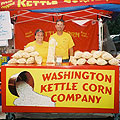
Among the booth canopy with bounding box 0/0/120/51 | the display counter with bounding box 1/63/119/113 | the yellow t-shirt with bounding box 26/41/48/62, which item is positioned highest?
the booth canopy with bounding box 0/0/120/51

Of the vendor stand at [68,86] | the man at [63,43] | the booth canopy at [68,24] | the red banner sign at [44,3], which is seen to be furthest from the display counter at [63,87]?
the booth canopy at [68,24]

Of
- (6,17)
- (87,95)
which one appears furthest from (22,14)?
(87,95)

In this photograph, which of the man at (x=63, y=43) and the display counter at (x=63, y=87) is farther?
the man at (x=63, y=43)

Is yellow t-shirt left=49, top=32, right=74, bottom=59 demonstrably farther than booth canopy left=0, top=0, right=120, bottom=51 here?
No

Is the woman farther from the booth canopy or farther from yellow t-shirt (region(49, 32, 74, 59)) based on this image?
the booth canopy

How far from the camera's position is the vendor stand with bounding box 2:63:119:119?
2914 mm

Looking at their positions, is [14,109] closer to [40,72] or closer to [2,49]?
[40,72]

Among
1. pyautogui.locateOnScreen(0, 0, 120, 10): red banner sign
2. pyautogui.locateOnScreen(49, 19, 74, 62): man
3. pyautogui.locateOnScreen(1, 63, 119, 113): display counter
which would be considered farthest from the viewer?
pyautogui.locateOnScreen(49, 19, 74, 62): man


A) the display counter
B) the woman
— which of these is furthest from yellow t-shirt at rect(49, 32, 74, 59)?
Result: the display counter

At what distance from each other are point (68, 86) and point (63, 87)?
0.08 m

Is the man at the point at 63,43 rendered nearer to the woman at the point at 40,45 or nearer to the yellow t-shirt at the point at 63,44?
the yellow t-shirt at the point at 63,44

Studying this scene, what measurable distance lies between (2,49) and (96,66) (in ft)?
18.7

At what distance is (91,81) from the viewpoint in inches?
115

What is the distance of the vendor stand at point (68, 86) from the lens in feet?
9.56
